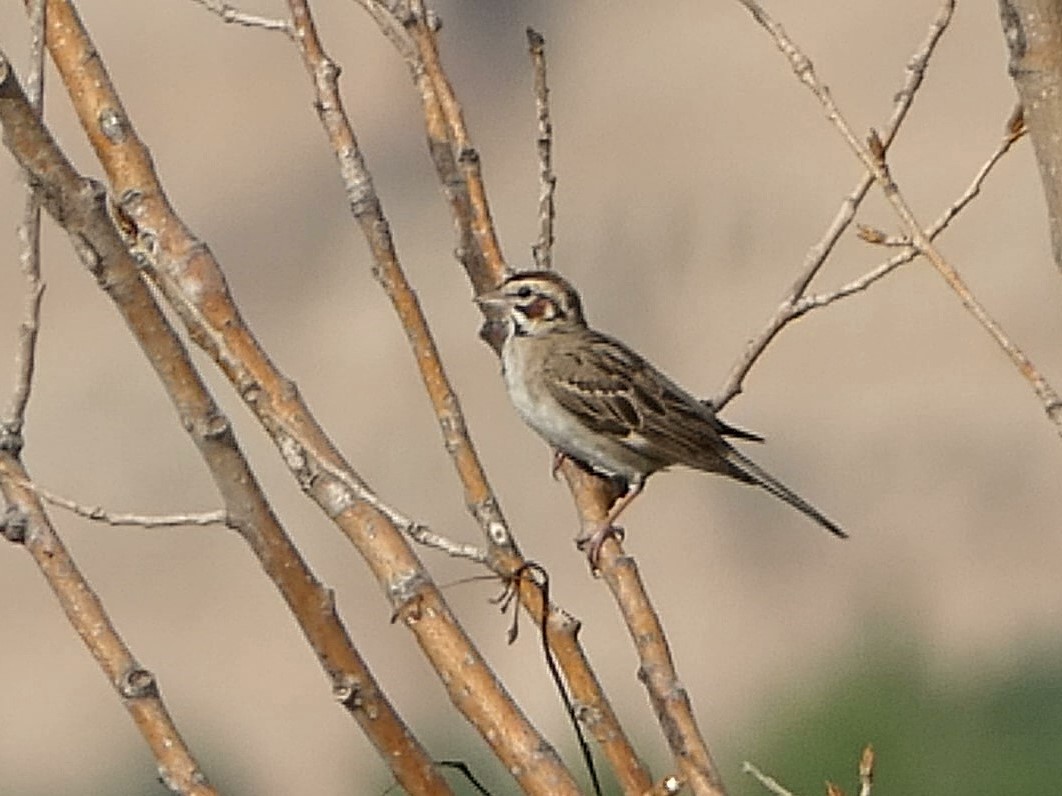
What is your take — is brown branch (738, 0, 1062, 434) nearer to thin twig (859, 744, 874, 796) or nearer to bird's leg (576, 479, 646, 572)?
thin twig (859, 744, 874, 796)

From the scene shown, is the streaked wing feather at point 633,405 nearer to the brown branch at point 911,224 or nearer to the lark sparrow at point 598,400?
the lark sparrow at point 598,400

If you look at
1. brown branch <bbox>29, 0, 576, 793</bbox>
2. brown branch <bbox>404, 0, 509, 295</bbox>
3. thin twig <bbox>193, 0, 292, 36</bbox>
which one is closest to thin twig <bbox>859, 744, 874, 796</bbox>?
brown branch <bbox>29, 0, 576, 793</bbox>

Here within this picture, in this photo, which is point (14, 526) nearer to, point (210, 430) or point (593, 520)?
point (210, 430)

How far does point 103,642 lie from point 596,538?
1.00m

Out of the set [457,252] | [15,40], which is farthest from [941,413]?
[457,252]

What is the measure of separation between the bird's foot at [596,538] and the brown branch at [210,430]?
0.69 m

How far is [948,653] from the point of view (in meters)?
14.9

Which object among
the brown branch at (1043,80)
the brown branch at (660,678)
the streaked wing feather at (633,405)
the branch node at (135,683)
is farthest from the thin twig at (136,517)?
the streaked wing feather at (633,405)

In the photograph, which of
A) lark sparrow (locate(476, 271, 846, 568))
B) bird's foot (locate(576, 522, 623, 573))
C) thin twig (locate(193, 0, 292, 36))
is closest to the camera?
thin twig (locate(193, 0, 292, 36))

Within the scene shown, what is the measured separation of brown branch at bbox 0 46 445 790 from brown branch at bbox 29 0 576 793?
0.09m

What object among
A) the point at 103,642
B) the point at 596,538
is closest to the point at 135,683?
the point at 103,642

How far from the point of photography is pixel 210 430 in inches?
118

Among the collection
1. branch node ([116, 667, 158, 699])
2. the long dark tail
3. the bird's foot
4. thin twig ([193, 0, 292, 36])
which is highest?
the long dark tail

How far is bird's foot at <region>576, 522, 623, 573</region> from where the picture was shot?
383cm
